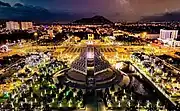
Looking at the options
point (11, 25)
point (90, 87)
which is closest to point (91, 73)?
point (90, 87)

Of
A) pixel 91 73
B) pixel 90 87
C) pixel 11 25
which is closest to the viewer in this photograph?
pixel 90 87

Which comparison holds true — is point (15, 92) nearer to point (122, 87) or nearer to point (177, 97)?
point (122, 87)

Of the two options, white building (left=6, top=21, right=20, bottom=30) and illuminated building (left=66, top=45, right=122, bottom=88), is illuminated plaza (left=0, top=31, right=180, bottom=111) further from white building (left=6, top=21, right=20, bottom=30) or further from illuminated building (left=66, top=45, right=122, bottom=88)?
white building (left=6, top=21, right=20, bottom=30)

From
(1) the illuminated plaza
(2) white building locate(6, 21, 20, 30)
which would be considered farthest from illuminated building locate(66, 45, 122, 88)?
(2) white building locate(6, 21, 20, 30)

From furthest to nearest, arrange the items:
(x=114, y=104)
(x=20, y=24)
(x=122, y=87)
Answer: (x=20, y=24) → (x=122, y=87) → (x=114, y=104)

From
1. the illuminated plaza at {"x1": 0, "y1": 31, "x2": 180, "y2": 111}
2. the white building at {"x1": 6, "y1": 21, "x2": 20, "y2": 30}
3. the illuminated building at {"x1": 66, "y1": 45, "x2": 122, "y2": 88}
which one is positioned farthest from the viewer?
the white building at {"x1": 6, "y1": 21, "x2": 20, "y2": 30}

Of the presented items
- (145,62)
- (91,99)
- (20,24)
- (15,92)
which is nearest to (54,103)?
(91,99)

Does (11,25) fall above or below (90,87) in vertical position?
above

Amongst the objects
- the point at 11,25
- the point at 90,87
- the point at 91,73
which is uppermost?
the point at 11,25

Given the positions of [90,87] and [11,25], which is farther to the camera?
[11,25]

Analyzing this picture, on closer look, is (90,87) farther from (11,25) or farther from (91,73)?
(11,25)

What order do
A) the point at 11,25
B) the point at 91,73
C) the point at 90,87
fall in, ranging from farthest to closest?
the point at 11,25
the point at 91,73
the point at 90,87
